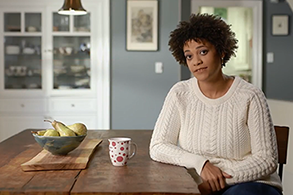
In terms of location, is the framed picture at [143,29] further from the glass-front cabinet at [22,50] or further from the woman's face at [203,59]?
the woman's face at [203,59]

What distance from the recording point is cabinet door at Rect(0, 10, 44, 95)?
15.4ft

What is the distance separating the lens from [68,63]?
4.77 m

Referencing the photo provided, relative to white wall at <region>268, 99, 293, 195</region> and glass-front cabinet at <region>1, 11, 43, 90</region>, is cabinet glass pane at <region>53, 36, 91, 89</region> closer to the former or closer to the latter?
glass-front cabinet at <region>1, 11, 43, 90</region>

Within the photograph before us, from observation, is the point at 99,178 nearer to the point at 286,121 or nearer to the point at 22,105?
the point at 286,121

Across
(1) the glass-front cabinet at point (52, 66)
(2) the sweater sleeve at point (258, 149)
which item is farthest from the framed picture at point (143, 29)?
(2) the sweater sleeve at point (258, 149)

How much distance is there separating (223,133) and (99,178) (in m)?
0.57

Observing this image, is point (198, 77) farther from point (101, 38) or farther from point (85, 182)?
point (101, 38)

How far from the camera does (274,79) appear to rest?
19.6 feet

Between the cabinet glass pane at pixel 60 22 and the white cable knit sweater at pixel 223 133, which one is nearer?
the white cable knit sweater at pixel 223 133

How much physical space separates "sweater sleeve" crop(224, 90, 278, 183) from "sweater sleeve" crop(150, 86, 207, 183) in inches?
6.0

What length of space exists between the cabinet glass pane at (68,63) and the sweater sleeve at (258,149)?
3.11 m

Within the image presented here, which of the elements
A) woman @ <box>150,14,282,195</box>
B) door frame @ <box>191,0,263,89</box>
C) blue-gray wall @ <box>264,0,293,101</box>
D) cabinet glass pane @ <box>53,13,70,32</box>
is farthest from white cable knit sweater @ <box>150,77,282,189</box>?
blue-gray wall @ <box>264,0,293,101</box>

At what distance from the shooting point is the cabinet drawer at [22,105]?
4.70 m

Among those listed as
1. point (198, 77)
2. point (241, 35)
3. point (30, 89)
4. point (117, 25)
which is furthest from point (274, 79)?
point (198, 77)
